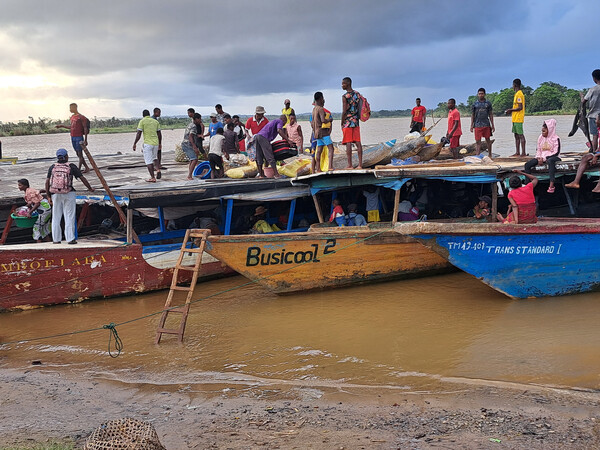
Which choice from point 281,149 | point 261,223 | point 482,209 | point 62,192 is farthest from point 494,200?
point 62,192

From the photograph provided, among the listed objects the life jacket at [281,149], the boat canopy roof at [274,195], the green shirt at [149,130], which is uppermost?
the green shirt at [149,130]

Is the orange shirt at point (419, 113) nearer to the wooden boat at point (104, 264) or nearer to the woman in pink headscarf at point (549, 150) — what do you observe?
the woman in pink headscarf at point (549, 150)

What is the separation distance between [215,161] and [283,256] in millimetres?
3362

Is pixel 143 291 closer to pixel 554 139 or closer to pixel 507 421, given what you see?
pixel 507 421

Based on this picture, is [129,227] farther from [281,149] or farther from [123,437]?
[123,437]

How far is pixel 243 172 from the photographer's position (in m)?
11.1

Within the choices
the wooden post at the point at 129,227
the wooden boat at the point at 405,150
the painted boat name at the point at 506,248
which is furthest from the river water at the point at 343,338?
the wooden boat at the point at 405,150

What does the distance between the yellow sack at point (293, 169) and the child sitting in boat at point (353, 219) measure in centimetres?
139

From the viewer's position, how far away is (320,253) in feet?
28.4

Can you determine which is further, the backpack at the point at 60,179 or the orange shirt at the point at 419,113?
the orange shirt at the point at 419,113

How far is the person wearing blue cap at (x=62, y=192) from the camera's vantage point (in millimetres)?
8859

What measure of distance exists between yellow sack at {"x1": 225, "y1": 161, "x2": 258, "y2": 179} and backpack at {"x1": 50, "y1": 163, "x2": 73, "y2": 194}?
316 cm

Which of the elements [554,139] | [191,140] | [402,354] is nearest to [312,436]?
[402,354]

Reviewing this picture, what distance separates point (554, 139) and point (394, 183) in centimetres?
315
